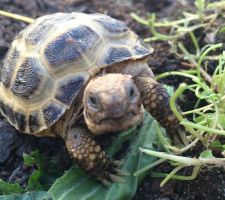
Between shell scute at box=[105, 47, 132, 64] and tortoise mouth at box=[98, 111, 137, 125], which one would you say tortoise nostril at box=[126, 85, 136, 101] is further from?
shell scute at box=[105, 47, 132, 64]

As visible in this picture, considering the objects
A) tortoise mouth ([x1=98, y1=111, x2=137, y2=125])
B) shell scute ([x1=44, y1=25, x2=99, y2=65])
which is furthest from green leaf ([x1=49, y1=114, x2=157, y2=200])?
shell scute ([x1=44, y1=25, x2=99, y2=65])

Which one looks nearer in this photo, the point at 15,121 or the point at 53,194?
the point at 53,194

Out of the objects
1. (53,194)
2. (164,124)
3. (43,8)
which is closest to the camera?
(53,194)

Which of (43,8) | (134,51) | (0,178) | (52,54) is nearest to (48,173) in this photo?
(0,178)

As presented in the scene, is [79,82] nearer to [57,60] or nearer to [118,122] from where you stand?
[57,60]

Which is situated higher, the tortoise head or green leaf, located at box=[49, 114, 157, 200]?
the tortoise head

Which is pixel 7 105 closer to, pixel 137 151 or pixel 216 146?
pixel 137 151

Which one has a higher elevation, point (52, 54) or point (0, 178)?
point (52, 54)
